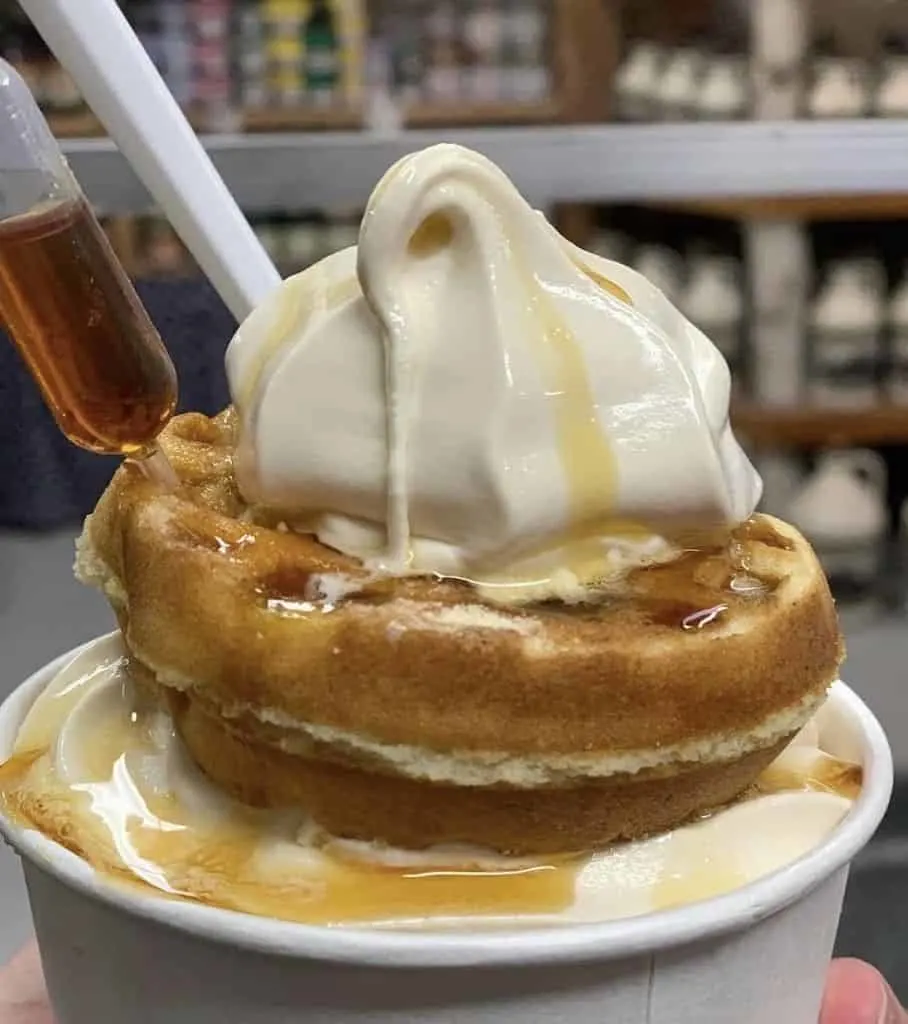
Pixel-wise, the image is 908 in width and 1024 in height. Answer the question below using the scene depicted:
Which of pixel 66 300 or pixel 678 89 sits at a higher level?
pixel 66 300

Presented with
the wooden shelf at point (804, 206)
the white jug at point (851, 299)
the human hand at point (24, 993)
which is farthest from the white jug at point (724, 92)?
the human hand at point (24, 993)

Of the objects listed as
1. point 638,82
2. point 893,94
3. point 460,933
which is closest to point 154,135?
point 460,933

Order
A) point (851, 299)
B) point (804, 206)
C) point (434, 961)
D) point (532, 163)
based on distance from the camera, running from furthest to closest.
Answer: point (851, 299) < point (804, 206) < point (532, 163) < point (434, 961)

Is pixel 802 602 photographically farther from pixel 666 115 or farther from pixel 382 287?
pixel 666 115

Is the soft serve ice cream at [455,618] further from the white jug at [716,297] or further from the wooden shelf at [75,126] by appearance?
the white jug at [716,297]

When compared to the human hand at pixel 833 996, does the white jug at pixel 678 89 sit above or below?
above

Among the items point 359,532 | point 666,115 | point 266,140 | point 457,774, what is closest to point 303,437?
point 359,532

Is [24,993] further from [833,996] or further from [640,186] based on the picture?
[640,186]
